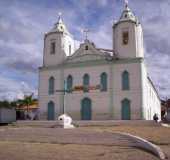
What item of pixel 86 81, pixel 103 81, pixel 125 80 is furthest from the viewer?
pixel 86 81

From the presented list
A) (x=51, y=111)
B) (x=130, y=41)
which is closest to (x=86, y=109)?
(x=51, y=111)

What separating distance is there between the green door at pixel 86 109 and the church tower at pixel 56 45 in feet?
19.7

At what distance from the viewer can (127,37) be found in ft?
112

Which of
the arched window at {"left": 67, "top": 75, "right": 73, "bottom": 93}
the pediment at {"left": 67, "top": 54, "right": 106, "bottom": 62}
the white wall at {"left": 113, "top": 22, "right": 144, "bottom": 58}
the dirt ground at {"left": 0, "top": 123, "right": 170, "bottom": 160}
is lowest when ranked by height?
the dirt ground at {"left": 0, "top": 123, "right": 170, "bottom": 160}

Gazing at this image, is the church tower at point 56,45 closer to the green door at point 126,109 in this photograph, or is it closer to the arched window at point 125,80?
the arched window at point 125,80

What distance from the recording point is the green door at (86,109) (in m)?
34.0

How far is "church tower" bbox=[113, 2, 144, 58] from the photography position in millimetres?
33625

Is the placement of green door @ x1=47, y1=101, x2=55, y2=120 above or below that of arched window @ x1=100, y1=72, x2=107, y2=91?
below

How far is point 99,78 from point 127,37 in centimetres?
547

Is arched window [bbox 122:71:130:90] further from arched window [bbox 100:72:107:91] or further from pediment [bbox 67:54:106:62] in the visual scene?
pediment [bbox 67:54:106:62]

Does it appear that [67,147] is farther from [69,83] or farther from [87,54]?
[87,54]

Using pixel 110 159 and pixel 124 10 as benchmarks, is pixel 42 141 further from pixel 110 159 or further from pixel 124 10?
pixel 124 10

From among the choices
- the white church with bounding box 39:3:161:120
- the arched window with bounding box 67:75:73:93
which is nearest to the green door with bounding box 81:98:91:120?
the white church with bounding box 39:3:161:120

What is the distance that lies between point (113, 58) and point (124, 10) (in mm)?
5968
